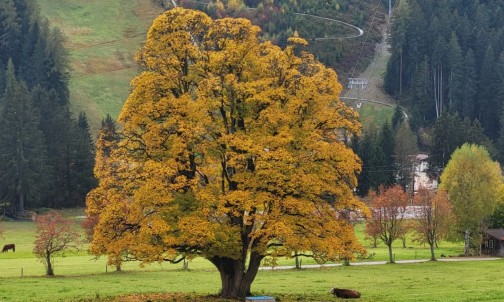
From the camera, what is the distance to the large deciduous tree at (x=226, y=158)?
3991cm

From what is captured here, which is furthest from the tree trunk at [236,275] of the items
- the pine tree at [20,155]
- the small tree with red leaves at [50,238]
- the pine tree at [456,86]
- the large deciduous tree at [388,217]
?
the pine tree at [456,86]

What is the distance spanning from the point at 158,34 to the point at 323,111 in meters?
Result: 9.38

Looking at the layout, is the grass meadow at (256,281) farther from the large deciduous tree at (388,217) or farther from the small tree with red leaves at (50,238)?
the large deciduous tree at (388,217)

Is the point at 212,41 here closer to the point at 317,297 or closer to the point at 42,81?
the point at 317,297

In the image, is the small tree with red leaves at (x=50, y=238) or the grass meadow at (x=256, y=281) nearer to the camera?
the grass meadow at (x=256, y=281)

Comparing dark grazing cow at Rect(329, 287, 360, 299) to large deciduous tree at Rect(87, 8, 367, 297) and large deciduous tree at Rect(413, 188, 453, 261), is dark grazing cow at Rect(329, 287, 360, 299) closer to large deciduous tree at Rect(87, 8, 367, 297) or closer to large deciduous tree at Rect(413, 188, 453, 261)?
large deciduous tree at Rect(87, 8, 367, 297)

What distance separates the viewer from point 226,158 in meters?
41.6

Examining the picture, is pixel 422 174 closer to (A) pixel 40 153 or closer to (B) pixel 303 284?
(A) pixel 40 153

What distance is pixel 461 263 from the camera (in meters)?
75.6

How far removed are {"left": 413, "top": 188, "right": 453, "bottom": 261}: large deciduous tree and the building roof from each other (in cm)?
751

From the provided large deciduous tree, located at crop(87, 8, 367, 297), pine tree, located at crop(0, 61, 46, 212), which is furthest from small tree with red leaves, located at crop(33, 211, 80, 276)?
pine tree, located at crop(0, 61, 46, 212)

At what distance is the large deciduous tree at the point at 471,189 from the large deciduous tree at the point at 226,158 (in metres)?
49.1

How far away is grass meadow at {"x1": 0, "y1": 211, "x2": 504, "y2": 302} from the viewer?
4412cm

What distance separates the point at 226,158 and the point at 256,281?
17410 mm
